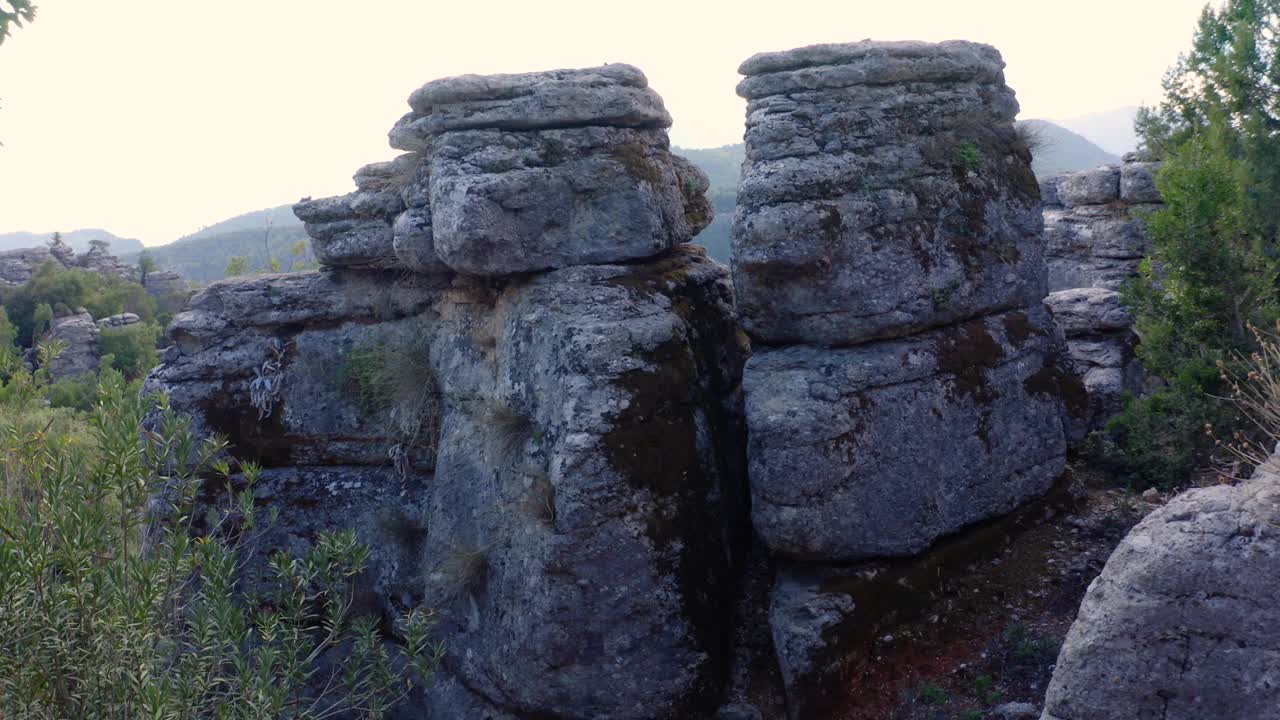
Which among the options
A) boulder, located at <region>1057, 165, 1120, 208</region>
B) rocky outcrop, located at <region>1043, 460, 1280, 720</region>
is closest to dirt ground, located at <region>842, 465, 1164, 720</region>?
rocky outcrop, located at <region>1043, 460, 1280, 720</region>

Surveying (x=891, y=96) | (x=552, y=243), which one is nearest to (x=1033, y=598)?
(x=891, y=96)

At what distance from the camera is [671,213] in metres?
8.83

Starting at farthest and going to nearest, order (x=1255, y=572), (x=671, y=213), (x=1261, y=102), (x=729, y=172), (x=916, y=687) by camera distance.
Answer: (x=729, y=172), (x=1261, y=102), (x=671, y=213), (x=916, y=687), (x=1255, y=572)

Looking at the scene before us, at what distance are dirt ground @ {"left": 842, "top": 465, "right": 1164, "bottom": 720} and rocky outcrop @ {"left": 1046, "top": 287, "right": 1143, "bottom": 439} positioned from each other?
2760mm

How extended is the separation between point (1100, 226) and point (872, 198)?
41.6 ft

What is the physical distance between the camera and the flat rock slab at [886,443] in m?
7.43

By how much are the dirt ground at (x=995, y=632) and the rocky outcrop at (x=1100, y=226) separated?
35.2ft

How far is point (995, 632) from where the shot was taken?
24.1ft

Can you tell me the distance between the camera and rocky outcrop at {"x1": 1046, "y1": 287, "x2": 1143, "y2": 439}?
10819 millimetres

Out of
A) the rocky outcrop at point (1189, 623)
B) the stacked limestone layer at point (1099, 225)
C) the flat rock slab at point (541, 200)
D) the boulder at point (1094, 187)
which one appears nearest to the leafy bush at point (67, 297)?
the stacked limestone layer at point (1099, 225)

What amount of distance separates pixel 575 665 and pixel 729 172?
98474 millimetres

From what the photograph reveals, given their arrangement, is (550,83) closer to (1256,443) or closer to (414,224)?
(414,224)

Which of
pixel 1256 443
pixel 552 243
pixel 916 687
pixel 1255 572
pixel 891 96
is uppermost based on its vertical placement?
pixel 891 96

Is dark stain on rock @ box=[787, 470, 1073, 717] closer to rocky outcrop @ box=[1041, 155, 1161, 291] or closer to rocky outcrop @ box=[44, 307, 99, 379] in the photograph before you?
rocky outcrop @ box=[1041, 155, 1161, 291]
